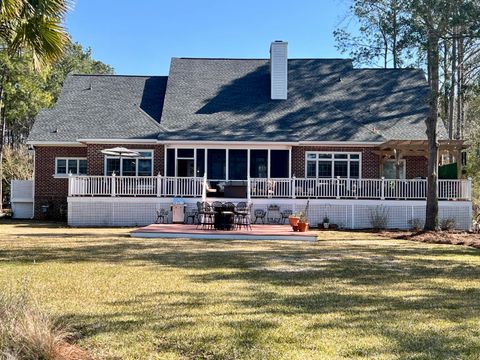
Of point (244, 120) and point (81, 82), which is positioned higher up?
point (81, 82)

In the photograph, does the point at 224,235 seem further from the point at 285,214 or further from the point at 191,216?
the point at 285,214

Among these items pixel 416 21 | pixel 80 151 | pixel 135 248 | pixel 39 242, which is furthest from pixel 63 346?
pixel 80 151

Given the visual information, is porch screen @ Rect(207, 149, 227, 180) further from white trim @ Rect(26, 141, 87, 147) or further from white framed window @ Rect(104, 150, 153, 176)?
white trim @ Rect(26, 141, 87, 147)

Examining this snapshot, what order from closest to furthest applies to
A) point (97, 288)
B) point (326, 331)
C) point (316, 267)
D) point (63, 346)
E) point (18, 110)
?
point (63, 346) → point (326, 331) → point (97, 288) → point (316, 267) → point (18, 110)

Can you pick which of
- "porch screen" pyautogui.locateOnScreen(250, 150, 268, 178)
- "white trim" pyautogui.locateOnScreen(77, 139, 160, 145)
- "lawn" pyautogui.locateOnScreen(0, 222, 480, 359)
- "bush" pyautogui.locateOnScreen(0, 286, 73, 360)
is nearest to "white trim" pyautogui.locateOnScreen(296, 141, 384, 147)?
"porch screen" pyautogui.locateOnScreen(250, 150, 268, 178)

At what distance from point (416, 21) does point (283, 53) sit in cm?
Answer: 1265

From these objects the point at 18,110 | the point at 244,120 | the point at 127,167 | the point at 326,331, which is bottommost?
the point at 326,331

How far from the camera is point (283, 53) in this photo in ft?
87.1

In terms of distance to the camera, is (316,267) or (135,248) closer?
(316,267)

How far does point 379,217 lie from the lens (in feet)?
66.5

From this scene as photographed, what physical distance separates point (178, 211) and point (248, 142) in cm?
466

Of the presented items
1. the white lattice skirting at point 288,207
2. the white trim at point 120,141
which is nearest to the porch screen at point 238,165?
the white lattice skirting at point 288,207

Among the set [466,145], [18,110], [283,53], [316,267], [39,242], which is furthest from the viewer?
[18,110]

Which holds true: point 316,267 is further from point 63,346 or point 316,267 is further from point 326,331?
point 63,346
